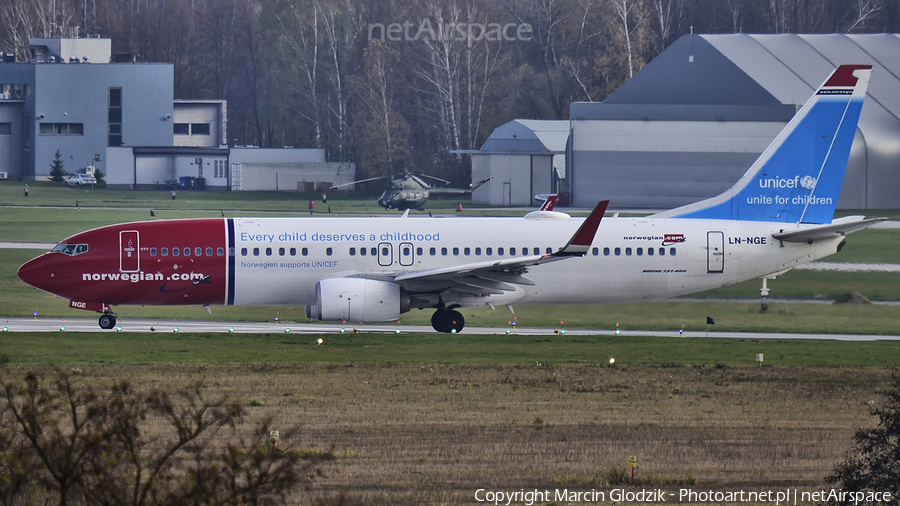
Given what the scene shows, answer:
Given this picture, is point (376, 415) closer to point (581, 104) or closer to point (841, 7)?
point (581, 104)

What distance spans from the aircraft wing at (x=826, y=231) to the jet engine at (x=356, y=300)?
1113cm

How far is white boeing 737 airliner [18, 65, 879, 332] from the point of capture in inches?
1226

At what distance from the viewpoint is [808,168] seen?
33750 millimetres

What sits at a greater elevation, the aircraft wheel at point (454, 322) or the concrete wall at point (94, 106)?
the concrete wall at point (94, 106)

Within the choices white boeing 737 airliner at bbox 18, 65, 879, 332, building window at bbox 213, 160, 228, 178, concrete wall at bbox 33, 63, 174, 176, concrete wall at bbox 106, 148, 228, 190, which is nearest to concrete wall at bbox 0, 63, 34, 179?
concrete wall at bbox 33, 63, 174, 176

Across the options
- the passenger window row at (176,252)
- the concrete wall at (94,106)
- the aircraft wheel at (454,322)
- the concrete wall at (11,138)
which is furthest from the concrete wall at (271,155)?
the aircraft wheel at (454,322)

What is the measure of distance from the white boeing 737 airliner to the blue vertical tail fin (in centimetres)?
4

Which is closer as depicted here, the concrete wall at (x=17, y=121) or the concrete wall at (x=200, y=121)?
the concrete wall at (x=17, y=121)

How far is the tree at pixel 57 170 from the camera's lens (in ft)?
339

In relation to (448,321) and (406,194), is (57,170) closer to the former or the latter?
(406,194)

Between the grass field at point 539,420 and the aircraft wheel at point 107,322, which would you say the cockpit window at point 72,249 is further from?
the grass field at point 539,420

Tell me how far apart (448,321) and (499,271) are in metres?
2.25

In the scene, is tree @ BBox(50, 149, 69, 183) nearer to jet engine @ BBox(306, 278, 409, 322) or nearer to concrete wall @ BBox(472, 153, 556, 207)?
concrete wall @ BBox(472, 153, 556, 207)

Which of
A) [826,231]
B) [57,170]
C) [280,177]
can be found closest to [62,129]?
[57,170]
